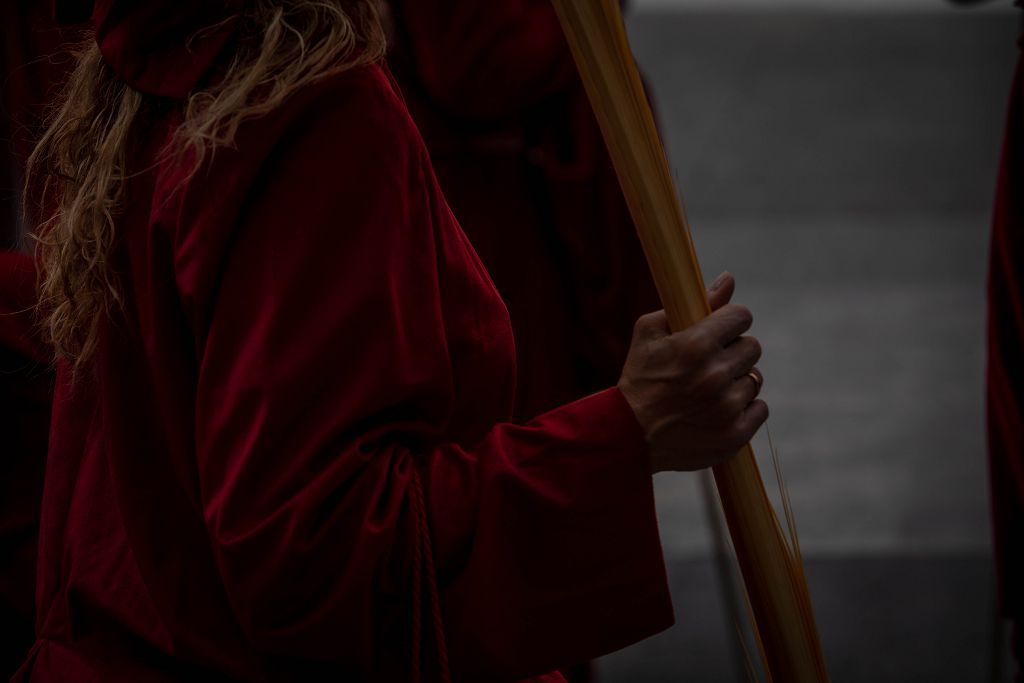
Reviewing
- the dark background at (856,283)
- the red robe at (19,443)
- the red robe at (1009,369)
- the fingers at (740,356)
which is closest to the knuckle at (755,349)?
the fingers at (740,356)

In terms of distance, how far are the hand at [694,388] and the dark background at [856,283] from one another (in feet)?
6.95

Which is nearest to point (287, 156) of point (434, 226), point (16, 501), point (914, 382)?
point (434, 226)

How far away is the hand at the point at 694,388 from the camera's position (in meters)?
0.84

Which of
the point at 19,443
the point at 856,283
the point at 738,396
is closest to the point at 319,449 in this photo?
the point at 738,396

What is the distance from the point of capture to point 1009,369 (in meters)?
1.73

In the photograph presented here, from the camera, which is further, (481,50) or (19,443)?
(481,50)

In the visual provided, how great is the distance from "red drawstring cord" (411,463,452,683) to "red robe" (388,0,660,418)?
1.10 meters

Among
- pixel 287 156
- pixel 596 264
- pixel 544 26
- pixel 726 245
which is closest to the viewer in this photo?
pixel 287 156

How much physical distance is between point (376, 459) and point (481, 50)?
3.69 ft

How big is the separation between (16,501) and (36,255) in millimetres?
335

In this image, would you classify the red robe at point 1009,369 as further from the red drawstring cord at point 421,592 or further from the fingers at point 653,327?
the red drawstring cord at point 421,592

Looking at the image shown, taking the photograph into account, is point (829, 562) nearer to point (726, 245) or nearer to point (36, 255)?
point (36, 255)

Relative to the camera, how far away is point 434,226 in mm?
876

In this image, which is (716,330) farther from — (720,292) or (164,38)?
(164,38)
